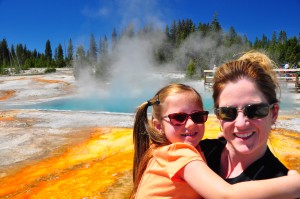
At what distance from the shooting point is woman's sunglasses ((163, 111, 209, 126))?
5.23 feet

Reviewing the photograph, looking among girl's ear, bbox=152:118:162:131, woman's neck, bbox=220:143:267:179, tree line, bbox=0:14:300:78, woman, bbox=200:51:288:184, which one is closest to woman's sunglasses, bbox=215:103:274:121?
woman, bbox=200:51:288:184

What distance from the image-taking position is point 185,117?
1.60m

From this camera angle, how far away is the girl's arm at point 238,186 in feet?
3.58

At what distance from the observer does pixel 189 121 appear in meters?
1.59

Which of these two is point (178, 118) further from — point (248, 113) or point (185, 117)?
point (248, 113)

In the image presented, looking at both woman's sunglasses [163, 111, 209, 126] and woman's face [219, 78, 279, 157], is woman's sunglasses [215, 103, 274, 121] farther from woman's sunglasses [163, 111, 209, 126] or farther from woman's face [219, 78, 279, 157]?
woman's sunglasses [163, 111, 209, 126]

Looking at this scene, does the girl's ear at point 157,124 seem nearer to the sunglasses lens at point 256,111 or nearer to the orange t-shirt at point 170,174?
the orange t-shirt at point 170,174

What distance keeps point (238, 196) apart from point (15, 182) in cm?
419

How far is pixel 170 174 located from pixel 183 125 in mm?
345

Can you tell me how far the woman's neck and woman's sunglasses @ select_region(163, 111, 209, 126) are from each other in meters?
0.19

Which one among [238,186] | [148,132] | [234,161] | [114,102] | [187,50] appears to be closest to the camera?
[238,186]

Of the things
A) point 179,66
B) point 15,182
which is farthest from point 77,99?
point 179,66

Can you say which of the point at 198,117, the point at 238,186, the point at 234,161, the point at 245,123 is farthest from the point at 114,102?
the point at 238,186

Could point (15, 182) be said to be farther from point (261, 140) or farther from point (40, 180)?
point (261, 140)
